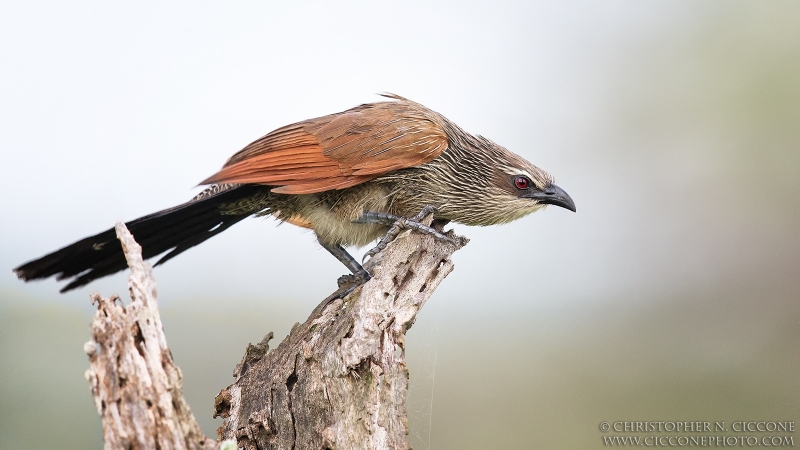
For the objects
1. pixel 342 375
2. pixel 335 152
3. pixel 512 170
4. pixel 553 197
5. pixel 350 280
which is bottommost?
pixel 342 375

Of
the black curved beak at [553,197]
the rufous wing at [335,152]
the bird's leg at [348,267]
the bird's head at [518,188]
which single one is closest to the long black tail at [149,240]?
the rufous wing at [335,152]

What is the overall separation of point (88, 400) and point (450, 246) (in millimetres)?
1888

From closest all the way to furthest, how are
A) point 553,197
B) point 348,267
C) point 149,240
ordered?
point 149,240 < point 348,267 < point 553,197

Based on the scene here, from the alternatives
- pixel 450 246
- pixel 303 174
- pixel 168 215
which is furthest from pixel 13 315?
pixel 450 246

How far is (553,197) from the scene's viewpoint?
3.25m

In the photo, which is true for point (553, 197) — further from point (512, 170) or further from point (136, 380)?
point (136, 380)

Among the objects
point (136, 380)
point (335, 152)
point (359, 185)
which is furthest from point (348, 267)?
point (136, 380)

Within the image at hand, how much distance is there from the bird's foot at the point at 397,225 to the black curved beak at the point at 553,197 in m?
0.57

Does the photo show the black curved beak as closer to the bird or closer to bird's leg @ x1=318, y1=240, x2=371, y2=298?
the bird

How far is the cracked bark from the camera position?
161cm

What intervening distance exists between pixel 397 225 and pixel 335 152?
0.42 metres

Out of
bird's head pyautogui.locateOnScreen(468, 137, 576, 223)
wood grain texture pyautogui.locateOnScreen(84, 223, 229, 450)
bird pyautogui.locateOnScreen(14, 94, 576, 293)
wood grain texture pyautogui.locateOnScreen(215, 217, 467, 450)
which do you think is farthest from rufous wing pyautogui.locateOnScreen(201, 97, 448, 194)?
wood grain texture pyautogui.locateOnScreen(84, 223, 229, 450)

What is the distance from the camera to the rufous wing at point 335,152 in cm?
287

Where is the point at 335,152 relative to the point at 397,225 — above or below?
above
